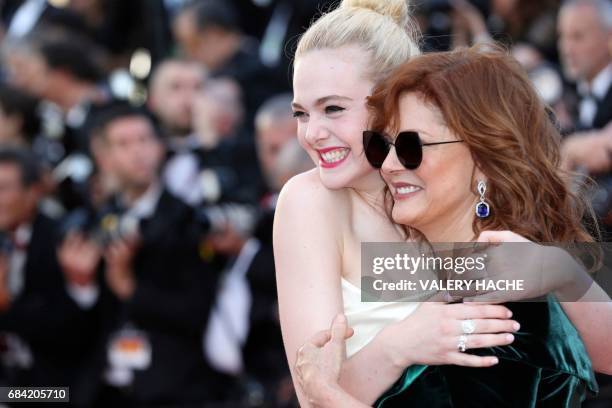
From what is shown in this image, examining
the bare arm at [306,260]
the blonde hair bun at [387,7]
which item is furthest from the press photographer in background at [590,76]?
the bare arm at [306,260]

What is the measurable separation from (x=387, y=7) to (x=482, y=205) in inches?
29.9

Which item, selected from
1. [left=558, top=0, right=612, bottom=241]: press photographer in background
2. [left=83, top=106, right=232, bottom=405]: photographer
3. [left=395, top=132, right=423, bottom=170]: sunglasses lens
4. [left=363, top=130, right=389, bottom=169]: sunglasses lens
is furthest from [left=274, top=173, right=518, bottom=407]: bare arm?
[left=83, top=106, right=232, bottom=405]: photographer

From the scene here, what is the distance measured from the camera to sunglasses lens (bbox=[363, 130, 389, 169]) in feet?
9.57

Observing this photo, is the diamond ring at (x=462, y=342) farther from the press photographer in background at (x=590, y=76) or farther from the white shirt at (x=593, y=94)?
the white shirt at (x=593, y=94)

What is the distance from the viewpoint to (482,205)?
276cm

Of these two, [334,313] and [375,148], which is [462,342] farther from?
[375,148]

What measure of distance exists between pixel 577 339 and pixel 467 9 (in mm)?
3776

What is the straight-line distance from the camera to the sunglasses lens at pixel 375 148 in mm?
2916

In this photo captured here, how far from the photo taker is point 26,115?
7.23 meters

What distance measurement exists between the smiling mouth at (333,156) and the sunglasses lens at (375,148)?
0.56 ft

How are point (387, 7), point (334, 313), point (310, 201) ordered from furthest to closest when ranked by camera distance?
point (387, 7) → point (310, 201) → point (334, 313)

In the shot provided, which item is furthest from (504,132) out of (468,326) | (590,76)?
(590,76)

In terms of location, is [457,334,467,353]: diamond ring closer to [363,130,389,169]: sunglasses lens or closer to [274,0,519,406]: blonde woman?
[274,0,519,406]: blonde woman

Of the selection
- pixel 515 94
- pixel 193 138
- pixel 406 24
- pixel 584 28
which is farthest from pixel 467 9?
pixel 515 94
